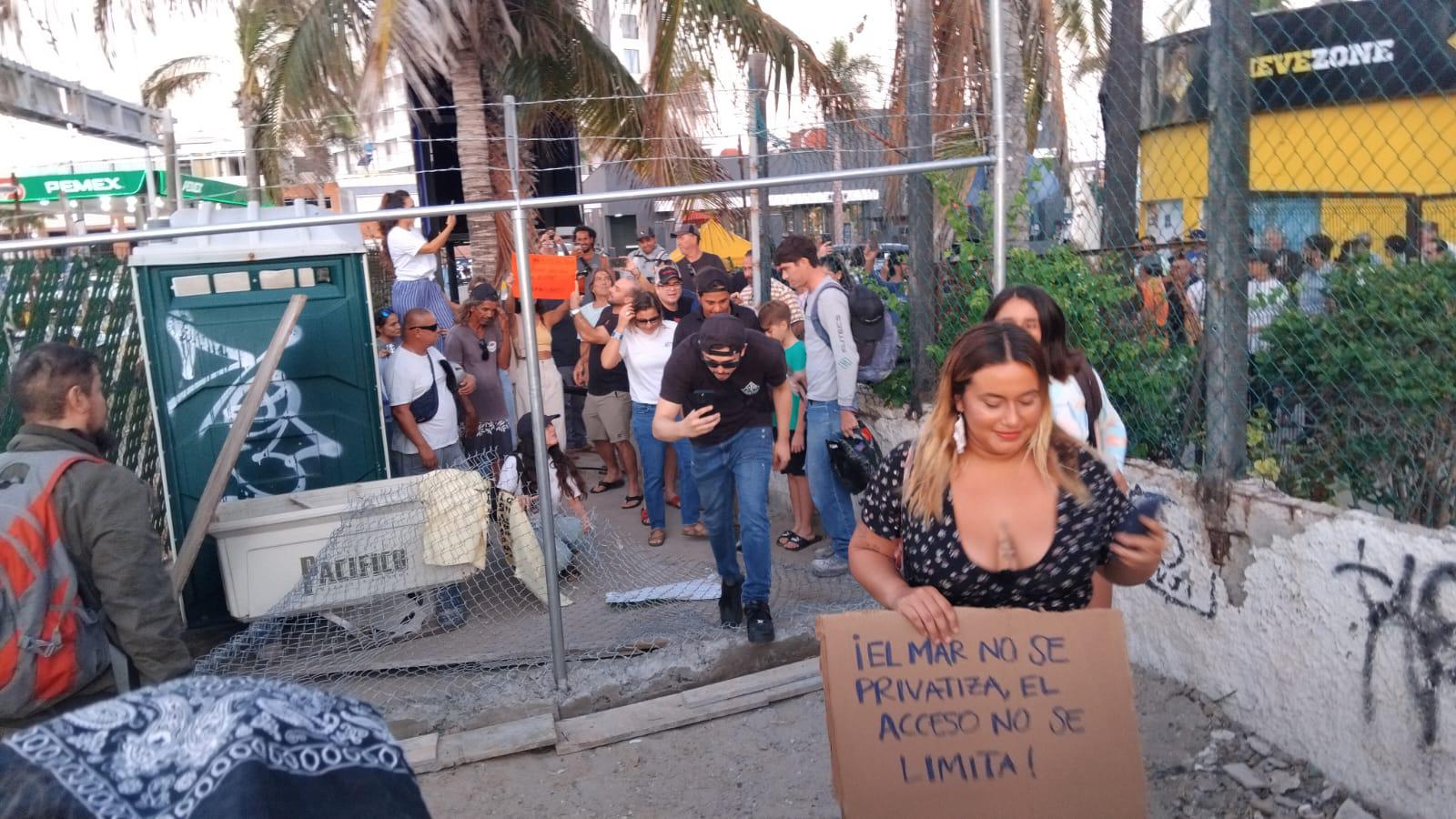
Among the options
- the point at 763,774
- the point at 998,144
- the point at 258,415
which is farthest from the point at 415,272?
the point at 763,774

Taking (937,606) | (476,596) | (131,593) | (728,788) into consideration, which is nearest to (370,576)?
(476,596)

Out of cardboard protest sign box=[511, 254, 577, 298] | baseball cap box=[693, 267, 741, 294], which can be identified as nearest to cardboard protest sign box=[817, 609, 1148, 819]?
baseball cap box=[693, 267, 741, 294]

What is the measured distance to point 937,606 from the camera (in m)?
2.48

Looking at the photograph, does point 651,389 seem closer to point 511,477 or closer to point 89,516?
point 511,477

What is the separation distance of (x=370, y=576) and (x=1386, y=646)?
14.3ft

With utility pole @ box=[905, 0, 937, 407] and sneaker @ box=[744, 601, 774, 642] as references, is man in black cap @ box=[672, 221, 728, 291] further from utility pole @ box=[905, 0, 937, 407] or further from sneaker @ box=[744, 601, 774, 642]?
sneaker @ box=[744, 601, 774, 642]

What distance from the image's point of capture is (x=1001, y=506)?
2615mm

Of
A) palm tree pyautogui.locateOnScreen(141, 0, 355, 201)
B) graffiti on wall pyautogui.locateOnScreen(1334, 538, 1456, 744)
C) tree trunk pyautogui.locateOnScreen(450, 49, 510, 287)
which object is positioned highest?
palm tree pyautogui.locateOnScreen(141, 0, 355, 201)

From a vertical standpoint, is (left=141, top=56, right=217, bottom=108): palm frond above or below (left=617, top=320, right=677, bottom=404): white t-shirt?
above

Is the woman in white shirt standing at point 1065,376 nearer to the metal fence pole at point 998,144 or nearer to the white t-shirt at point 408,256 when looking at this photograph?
the metal fence pole at point 998,144

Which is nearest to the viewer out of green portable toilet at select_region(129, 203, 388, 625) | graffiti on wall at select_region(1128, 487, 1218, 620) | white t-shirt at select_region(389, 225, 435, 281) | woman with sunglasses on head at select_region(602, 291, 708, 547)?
graffiti on wall at select_region(1128, 487, 1218, 620)

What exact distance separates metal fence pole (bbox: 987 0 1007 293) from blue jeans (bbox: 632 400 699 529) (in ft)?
9.01

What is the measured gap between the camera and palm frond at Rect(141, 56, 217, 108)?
26.7m

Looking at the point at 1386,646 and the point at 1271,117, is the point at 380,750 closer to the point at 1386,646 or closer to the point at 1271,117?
the point at 1386,646
